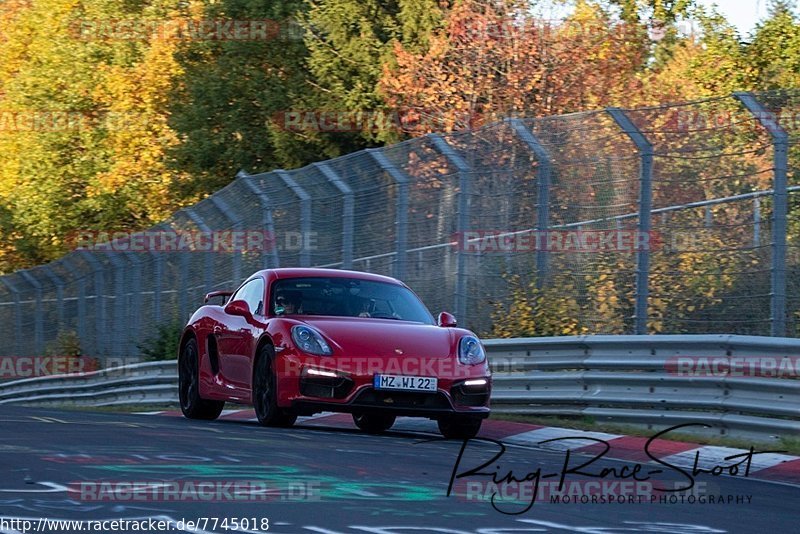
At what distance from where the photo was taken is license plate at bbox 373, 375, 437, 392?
36.4 ft

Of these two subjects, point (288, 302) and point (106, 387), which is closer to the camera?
point (288, 302)

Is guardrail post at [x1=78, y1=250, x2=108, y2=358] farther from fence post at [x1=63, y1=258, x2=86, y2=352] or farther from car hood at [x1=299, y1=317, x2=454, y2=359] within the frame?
car hood at [x1=299, y1=317, x2=454, y2=359]

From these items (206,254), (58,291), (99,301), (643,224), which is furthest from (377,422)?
(58,291)

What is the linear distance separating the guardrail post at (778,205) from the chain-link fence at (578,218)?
0.04 feet

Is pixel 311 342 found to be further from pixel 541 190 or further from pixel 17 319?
pixel 17 319

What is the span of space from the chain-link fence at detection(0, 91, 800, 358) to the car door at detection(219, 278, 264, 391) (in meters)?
2.79

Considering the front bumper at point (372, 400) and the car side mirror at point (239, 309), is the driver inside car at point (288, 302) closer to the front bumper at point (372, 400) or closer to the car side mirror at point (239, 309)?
the car side mirror at point (239, 309)

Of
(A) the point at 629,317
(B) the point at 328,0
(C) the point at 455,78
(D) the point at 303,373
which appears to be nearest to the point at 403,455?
(D) the point at 303,373

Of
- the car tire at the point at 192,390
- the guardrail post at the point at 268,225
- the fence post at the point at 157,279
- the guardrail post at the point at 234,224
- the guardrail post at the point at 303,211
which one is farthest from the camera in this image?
the fence post at the point at 157,279

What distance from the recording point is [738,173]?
12211mm

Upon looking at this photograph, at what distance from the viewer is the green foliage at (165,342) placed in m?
23.3

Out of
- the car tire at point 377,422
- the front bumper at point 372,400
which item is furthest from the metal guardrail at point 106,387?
the front bumper at point 372,400

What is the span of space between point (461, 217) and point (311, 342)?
397cm

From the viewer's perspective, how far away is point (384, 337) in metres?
11.4
